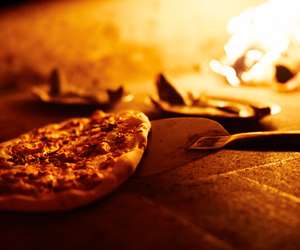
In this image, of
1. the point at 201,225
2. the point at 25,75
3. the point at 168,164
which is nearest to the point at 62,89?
the point at 25,75

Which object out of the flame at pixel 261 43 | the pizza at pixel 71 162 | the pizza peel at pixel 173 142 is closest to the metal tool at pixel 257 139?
the pizza peel at pixel 173 142

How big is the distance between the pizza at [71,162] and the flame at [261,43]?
1.31m

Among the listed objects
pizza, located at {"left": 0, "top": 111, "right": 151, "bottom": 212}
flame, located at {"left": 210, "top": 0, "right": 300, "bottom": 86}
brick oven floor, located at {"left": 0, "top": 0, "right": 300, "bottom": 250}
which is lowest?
brick oven floor, located at {"left": 0, "top": 0, "right": 300, "bottom": 250}

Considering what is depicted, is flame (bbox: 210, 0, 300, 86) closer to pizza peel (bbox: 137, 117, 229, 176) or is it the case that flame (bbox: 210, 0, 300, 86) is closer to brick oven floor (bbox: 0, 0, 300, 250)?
brick oven floor (bbox: 0, 0, 300, 250)

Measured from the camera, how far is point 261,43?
3.67 m

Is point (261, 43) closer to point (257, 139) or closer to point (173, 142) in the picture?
point (257, 139)

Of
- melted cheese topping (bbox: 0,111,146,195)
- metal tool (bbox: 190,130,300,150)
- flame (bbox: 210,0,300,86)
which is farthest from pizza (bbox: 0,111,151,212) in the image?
flame (bbox: 210,0,300,86)

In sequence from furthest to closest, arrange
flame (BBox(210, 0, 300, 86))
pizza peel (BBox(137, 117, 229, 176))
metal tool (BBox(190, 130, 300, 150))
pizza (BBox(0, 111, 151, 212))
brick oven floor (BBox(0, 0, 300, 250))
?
flame (BBox(210, 0, 300, 86)) → metal tool (BBox(190, 130, 300, 150)) → pizza peel (BBox(137, 117, 229, 176)) → pizza (BBox(0, 111, 151, 212)) → brick oven floor (BBox(0, 0, 300, 250))

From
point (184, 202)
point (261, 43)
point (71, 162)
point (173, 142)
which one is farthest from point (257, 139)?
point (261, 43)

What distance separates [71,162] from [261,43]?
86.2 inches

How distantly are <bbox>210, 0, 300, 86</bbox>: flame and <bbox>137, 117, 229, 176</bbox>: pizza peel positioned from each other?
115 centimetres

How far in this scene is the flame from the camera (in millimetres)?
3477

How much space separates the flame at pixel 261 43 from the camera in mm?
3477

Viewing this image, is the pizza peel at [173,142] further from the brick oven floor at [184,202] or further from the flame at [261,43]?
the flame at [261,43]
